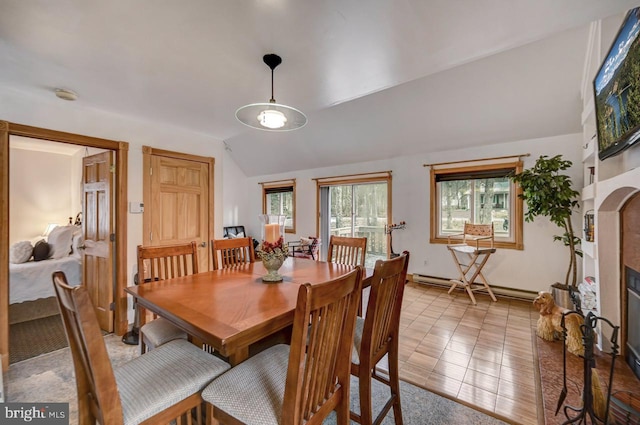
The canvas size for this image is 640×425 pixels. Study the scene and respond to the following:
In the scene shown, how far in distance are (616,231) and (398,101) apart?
8.43 feet

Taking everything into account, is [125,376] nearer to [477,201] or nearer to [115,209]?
[115,209]

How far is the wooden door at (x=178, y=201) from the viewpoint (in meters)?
3.20

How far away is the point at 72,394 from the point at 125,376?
134cm

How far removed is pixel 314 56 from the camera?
2.03 m

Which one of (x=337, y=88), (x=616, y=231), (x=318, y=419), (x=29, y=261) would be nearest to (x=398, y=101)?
(x=337, y=88)

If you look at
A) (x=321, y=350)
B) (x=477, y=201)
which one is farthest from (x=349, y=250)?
(x=477, y=201)

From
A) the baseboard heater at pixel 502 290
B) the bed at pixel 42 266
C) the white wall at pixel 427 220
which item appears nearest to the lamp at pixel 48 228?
the bed at pixel 42 266

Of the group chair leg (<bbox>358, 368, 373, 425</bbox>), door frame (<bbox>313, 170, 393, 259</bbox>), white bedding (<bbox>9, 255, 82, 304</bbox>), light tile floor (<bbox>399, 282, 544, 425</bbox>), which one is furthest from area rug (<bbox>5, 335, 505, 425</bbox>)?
door frame (<bbox>313, 170, 393, 259</bbox>)

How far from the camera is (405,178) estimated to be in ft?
15.6

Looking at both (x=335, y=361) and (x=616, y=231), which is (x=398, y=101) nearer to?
(x=616, y=231)

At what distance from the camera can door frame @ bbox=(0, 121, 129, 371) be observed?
2.22m

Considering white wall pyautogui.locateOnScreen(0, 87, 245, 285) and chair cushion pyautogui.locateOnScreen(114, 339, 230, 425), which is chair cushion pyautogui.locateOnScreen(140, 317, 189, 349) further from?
white wall pyautogui.locateOnScreen(0, 87, 245, 285)

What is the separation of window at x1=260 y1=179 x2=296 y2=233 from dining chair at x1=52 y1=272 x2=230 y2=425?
515 cm

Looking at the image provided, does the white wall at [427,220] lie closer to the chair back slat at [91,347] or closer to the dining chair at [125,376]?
the dining chair at [125,376]
